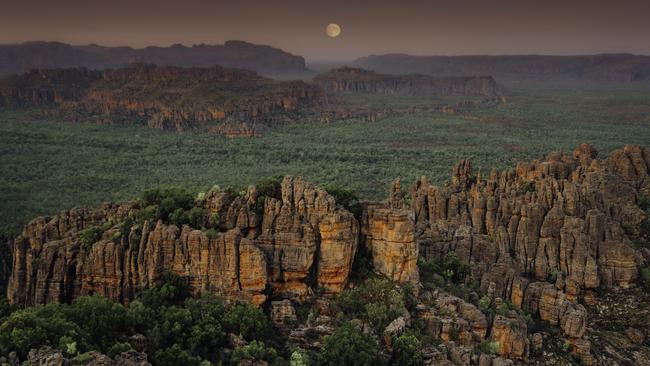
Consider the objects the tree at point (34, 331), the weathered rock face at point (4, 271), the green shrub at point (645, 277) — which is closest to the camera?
the tree at point (34, 331)

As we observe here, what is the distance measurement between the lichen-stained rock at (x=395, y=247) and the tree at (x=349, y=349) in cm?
666

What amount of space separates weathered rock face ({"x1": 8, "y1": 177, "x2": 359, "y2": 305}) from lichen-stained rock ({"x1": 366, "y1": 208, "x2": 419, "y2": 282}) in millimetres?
2063

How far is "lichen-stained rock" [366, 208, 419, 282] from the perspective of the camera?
3412 cm

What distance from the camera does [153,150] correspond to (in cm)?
13712

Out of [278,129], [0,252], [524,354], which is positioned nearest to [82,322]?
[524,354]

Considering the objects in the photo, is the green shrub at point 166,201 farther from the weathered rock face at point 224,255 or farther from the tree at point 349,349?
the tree at point 349,349

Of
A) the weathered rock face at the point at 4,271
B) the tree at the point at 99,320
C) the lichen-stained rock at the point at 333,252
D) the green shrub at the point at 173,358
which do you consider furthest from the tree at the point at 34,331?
the weathered rock face at the point at 4,271

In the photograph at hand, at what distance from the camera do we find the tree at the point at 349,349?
26703mm

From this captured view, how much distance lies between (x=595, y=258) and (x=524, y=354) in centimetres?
1760

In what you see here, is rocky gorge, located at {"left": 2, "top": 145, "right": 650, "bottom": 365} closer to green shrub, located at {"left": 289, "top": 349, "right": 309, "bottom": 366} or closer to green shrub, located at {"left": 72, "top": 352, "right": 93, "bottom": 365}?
green shrub, located at {"left": 289, "top": 349, "right": 309, "bottom": 366}

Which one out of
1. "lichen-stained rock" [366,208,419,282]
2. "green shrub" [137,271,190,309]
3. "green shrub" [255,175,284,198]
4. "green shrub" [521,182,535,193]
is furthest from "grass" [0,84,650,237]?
"lichen-stained rock" [366,208,419,282]

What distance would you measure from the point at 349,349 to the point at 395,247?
928 cm

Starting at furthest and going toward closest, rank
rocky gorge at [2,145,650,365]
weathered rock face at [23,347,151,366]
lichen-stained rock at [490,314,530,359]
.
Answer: lichen-stained rock at [490,314,530,359] < rocky gorge at [2,145,650,365] < weathered rock face at [23,347,151,366]

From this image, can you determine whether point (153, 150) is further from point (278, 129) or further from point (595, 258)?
point (595, 258)
